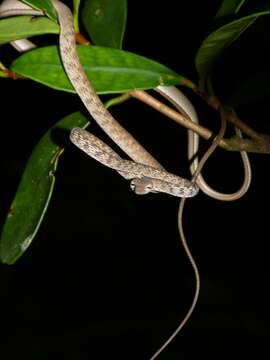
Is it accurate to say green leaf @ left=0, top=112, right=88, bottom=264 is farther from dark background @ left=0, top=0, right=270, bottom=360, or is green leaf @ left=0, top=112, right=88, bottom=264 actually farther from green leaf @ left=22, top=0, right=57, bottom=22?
dark background @ left=0, top=0, right=270, bottom=360

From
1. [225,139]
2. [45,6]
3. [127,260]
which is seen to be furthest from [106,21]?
[127,260]

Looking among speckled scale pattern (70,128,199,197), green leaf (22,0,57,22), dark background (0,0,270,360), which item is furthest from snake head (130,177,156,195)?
dark background (0,0,270,360)

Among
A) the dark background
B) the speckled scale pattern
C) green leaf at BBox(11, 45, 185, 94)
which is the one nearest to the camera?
the speckled scale pattern

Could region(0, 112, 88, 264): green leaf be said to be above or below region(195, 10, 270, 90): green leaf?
below

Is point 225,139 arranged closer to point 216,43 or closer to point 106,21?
point 216,43

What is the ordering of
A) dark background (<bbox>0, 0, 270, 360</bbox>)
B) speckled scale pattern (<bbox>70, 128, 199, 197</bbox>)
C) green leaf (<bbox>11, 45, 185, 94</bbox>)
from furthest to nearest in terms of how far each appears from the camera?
dark background (<bbox>0, 0, 270, 360</bbox>)
green leaf (<bbox>11, 45, 185, 94</bbox>)
speckled scale pattern (<bbox>70, 128, 199, 197</bbox>)
